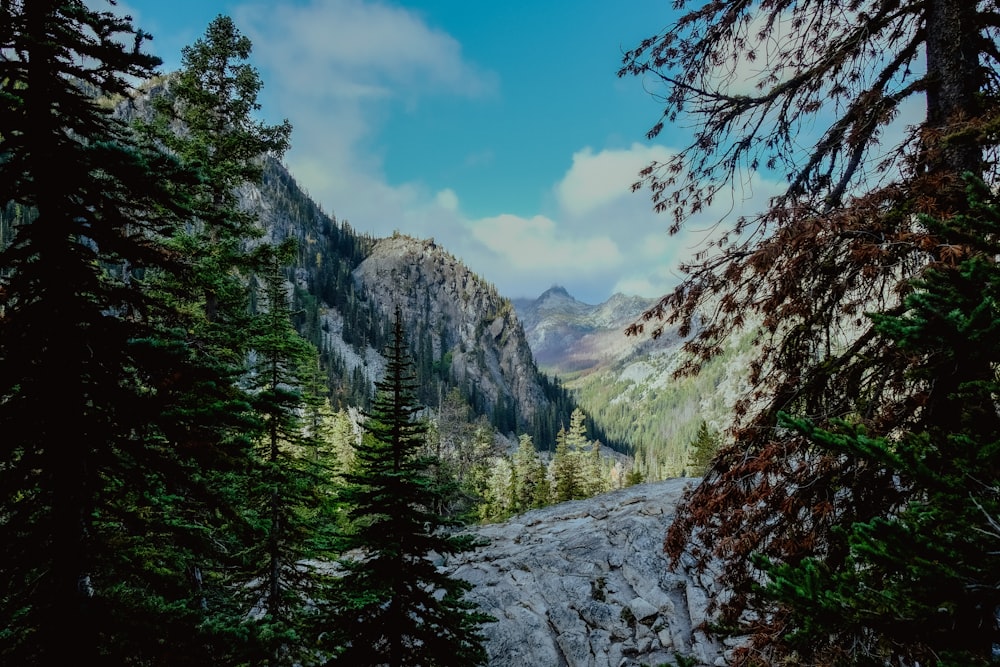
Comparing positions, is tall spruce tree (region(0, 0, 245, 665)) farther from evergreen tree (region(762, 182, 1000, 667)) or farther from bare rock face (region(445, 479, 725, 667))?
bare rock face (region(445, 479, 725, 667))

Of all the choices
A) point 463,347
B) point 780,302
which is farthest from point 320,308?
point 780,302

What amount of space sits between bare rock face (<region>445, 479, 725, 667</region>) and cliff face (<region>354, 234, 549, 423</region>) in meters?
159

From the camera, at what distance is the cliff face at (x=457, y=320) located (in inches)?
7170

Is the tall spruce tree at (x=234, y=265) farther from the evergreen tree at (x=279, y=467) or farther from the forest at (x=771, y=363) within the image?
the forest at (x=771, y=363)

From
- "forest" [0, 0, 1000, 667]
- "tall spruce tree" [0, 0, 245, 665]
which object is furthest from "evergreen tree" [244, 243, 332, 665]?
"tall spruce tree" [0, 0, 245, 665]

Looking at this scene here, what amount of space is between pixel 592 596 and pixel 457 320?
17948 cm

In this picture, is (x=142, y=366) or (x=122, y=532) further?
(x=122, y=532)

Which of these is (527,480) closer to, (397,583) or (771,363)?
(397,583)

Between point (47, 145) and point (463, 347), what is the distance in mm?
180051

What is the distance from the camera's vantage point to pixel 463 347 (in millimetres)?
184250

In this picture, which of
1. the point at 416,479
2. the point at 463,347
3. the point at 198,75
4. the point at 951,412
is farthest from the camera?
the point at 463,347

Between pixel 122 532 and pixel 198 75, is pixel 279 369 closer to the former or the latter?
pixel 122 532

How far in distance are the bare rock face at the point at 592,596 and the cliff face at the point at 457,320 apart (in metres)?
159

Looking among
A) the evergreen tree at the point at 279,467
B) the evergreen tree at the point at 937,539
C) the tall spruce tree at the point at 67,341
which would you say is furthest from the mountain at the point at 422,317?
the evergreen tree at the point at 937,539
